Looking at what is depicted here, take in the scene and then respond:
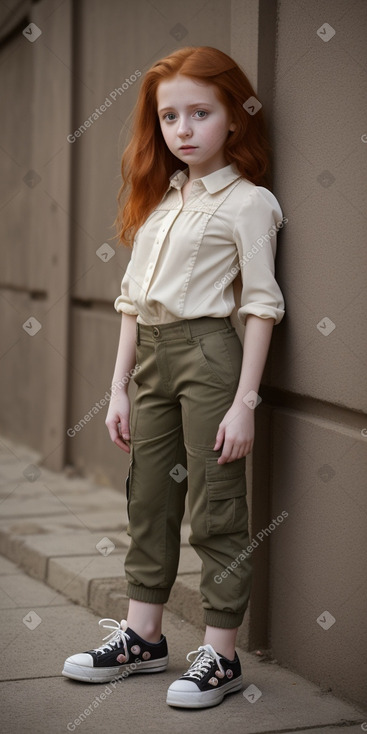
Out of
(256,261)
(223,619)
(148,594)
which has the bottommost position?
(148,594)

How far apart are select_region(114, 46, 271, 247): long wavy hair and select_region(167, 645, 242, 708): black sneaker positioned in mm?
1222

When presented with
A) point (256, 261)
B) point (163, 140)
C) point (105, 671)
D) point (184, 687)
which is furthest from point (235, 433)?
point (163, 140)

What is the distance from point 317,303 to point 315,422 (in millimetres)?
326

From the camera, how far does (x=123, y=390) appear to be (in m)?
3.30

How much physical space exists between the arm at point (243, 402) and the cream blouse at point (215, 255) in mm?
47

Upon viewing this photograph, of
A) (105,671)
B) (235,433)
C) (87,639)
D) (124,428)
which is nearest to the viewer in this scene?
(235,433)

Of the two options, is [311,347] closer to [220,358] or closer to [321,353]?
[321,353]

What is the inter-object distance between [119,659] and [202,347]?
92 centimetres

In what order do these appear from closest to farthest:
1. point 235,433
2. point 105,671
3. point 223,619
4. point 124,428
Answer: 1. point 235,433
2. point 223,619
3. point 105,671
4. point 124,428

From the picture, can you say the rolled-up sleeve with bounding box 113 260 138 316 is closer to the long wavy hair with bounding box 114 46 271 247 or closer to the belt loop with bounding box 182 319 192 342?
the long wavy hair with bounding box 114 46 271 247

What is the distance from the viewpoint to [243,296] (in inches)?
117

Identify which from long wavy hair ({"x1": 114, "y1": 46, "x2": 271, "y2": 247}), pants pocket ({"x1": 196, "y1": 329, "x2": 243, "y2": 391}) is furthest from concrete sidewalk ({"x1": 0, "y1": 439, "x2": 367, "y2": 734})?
long wavy hair ({"x1": 114, "y1": 46, "x2": 271, "y2": 247})

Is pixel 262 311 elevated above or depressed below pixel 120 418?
above

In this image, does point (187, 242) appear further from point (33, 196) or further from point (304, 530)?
point (33, 196)
